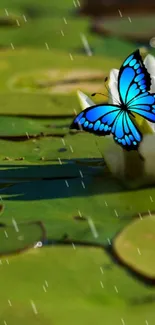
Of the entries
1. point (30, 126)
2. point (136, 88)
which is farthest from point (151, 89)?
point (30, 126)

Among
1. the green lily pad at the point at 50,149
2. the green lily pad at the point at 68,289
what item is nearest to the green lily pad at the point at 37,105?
the green lily pad at the point at 50,149

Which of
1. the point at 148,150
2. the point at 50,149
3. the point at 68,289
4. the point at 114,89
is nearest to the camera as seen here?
the point at 68,289

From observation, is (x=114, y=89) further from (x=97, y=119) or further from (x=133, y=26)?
(x=133, y=26)

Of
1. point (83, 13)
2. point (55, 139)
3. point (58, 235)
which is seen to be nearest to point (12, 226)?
point (58, 235)

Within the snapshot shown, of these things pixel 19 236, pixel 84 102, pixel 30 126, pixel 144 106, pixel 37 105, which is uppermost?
pixel 37 105

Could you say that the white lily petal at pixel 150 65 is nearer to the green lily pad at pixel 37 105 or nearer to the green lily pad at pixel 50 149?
the green lily pad at pixel 50 149
